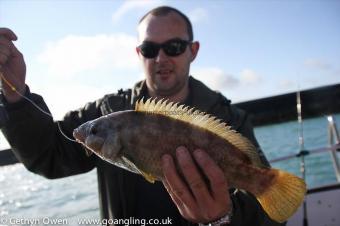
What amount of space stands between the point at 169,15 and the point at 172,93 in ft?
2.96

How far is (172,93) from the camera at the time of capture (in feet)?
12.5

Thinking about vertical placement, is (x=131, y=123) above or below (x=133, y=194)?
above

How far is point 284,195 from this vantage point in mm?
2289

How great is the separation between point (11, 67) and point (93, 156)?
51.2 inches

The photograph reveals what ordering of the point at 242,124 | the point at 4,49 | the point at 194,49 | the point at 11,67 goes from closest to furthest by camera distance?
the point at 4,49, the point at 11,67, the point at 242,124, the point at 194,49

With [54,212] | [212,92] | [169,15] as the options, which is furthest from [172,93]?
[54,212]

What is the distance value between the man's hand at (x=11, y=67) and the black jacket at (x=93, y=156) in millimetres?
100

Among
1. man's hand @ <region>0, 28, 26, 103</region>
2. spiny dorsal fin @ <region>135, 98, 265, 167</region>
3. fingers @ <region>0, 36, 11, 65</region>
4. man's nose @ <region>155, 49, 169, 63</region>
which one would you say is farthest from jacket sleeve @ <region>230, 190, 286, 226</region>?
fingers @ <region>0, 36, 11, 65</region>

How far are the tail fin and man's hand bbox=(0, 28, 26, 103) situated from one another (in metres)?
2.29

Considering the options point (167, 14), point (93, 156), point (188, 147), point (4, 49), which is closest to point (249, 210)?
point (188, 147)

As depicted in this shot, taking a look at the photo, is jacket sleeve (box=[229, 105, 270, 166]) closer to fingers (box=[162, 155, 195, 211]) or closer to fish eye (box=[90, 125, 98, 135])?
fingers (box=[162, 155, 195, 211])

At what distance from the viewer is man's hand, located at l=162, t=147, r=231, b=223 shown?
2279 millimetres

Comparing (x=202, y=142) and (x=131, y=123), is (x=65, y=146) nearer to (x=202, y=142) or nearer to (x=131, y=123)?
(x=131, y=123)

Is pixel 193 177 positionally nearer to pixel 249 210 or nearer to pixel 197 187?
pixel 197 187
